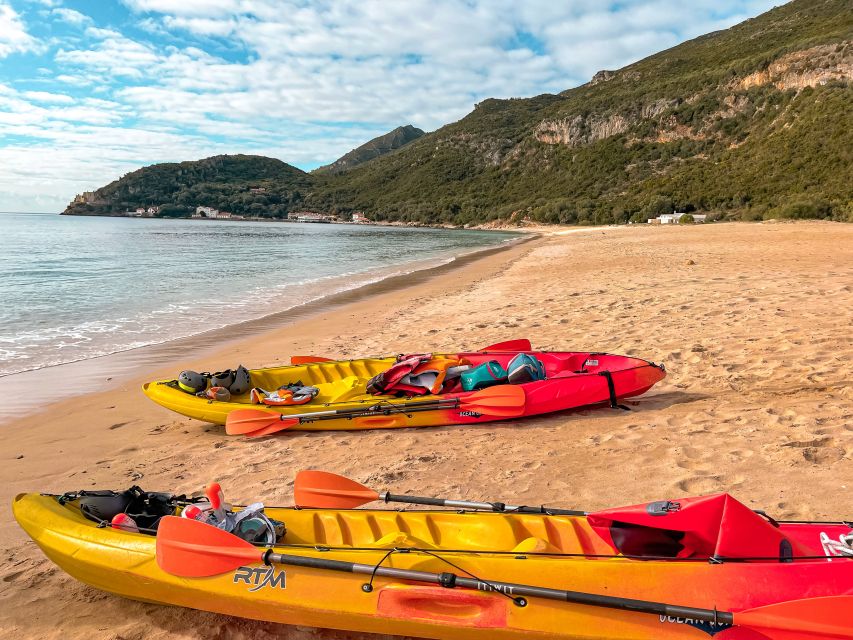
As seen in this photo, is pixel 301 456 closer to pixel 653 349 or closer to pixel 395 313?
pixel 653 349

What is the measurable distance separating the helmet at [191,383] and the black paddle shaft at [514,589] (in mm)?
3880

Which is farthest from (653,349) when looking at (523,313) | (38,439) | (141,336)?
(141,336)

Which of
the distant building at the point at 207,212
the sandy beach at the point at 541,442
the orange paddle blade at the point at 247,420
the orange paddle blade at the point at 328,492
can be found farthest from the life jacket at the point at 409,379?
the distant building at the point at 207,212

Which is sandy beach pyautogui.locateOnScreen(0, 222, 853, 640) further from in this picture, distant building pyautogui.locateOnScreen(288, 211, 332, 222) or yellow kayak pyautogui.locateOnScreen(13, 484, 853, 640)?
distant building pyautogui.locateOnScreen(288, 211, 332, 222)

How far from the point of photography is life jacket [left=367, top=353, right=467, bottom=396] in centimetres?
626

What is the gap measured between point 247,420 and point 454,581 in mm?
3683

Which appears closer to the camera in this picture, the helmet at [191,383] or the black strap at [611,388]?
the black strap at [611,388]

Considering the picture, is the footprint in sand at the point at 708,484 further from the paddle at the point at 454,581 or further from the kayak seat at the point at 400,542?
the kayak seat at the point at 400,542

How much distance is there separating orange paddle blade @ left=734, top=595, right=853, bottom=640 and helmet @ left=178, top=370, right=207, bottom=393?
5.61m

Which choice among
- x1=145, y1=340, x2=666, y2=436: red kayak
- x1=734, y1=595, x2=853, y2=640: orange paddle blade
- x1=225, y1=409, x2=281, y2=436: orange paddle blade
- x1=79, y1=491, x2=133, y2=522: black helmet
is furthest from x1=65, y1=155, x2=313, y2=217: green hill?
x1=734, y1=595, x2=853, y2=640: orange paddle blade

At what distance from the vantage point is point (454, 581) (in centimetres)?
264

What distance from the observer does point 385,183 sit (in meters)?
126

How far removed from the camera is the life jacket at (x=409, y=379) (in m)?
6.26

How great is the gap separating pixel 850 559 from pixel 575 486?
6.21ft
